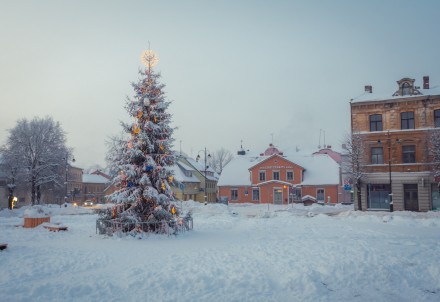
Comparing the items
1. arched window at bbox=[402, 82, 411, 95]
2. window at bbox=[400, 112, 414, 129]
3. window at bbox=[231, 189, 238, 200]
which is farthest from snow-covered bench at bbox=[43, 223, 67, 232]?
window at bbox=[231, 189, 238, 200]

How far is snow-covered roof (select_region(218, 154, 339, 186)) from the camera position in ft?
179

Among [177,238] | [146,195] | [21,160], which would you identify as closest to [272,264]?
[177,238]

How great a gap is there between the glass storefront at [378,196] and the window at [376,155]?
93.3 inches

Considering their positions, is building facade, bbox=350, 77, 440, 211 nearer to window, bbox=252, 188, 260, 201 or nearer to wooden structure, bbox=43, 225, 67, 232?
window, bbox=252, 188, 260, 201

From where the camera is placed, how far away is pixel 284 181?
5603 cm

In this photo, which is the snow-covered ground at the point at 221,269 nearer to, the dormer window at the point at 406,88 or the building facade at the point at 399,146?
the building facade at the point at 399,146

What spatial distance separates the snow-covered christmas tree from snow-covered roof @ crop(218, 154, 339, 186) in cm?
3876

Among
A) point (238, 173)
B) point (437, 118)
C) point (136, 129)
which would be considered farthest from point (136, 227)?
point (238, 173)

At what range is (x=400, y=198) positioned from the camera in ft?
117

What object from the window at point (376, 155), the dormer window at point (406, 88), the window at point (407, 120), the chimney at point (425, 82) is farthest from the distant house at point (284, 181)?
the dormer window at point (406, 88)

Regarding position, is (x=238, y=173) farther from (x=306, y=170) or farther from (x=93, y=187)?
(x=93, y=187)

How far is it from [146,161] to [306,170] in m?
41.7

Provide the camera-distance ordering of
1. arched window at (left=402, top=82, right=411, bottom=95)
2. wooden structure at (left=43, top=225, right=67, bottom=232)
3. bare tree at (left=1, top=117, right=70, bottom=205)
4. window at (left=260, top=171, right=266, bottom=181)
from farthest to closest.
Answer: window at (left=260, top=171, right=266, bottom=181)
bare tree at (left=1, top=117, right=70, bottom=205)
arched window at (left=402, top=82, right=411, bottom=95)
wooden structure at (left=43, top=225, right=67, bottom=232)

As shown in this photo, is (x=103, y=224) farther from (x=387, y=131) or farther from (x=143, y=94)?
(x=387, y=131)
